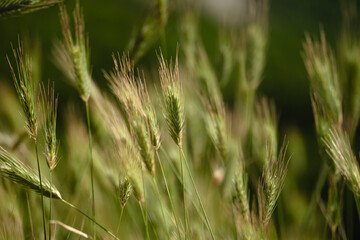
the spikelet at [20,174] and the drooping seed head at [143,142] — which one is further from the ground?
the spikelet at [20,174]

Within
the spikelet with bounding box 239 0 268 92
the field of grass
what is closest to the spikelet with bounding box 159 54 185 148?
the field of grass

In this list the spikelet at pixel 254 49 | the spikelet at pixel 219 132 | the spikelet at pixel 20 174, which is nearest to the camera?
the spikelet at pixel 20 174

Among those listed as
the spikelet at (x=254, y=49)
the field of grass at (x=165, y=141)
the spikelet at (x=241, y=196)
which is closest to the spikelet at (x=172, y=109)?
the field of grass at (x=165, y=141)

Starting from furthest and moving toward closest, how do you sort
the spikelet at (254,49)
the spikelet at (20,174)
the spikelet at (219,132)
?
the spikelet at (254,49), the spikelet at (219,132), the spikelet at (20,174)

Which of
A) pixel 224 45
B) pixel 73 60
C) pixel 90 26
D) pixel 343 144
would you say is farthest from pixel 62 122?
pixel 343 144

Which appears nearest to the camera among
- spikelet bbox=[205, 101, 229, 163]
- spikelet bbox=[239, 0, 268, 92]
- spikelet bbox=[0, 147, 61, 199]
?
spikelet bbox=[0, 147, 61, 199]

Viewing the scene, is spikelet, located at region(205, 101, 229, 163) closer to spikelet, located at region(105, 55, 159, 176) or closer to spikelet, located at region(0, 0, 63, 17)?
spikelet, located at region(105, 55, 159, 176)

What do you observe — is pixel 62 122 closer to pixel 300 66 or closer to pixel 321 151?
pixel 321 151

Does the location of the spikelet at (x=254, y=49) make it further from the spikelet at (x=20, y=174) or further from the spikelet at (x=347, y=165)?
the spikelet at (x=20, y=174)
